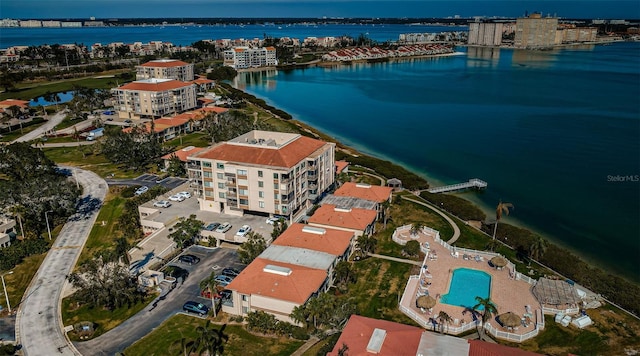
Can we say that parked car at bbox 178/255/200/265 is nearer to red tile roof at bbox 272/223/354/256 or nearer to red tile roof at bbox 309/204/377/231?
red tile roof at bbox 272/223/354/256

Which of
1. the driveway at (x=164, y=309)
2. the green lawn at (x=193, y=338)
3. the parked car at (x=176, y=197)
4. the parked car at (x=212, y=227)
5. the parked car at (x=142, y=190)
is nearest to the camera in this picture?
the green lawn at (x=193, y=338)

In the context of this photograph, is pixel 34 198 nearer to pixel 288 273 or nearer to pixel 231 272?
pixel 231 272

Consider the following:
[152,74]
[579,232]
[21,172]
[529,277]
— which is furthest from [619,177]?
[152,74]

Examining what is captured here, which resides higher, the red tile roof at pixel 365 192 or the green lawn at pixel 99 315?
the red tile roof at pixel 365 192

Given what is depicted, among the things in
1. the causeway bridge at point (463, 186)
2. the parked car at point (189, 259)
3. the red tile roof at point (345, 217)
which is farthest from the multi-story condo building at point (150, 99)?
the causeway bridge at point (463, 186)

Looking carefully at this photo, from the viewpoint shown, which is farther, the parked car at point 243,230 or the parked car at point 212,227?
the parked car at point 212,227

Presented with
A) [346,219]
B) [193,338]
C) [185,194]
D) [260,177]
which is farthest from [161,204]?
[193,338]

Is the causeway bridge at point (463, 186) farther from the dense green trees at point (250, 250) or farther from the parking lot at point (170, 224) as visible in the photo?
the dense green trees at point (250, 250)

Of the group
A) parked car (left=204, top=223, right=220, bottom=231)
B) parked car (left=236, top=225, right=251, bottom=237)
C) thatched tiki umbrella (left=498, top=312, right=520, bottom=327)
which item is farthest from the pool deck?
parked car (left=204, top=223, right=220, bottom=231)
